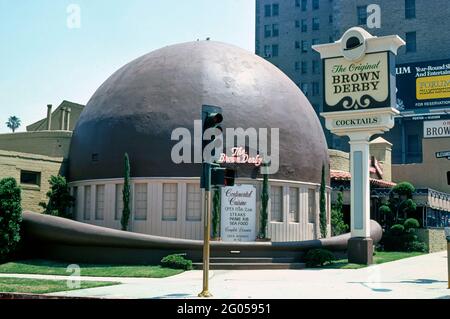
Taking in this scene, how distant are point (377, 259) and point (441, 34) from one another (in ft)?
183

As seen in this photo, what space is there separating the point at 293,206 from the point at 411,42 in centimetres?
5426

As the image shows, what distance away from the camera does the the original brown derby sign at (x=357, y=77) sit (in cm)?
2608

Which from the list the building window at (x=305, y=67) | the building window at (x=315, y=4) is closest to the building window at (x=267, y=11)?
the building window at (x=315, y=4)

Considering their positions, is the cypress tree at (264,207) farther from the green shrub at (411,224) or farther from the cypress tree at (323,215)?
the green shrub at (411,224)

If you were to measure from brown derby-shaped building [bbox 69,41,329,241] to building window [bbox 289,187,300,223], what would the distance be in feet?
0.16

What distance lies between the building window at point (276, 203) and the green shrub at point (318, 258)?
450 cm

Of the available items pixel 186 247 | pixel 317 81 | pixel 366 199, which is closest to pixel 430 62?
pixel 317 81

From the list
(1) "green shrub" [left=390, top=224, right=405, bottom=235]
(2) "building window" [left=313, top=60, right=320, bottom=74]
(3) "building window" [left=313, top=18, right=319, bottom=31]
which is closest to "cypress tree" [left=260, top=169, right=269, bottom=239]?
(1) "green shrub" [left=390, top=224, right=405, bottom=235]

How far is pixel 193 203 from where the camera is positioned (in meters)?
29.3

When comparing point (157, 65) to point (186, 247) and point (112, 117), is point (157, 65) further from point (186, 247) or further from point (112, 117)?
point (186, 247)

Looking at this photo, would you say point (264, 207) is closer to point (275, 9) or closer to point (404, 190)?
point (404, 190)

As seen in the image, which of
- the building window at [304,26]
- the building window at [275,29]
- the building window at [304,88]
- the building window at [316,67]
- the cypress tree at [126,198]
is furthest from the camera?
the building window at [275,29]

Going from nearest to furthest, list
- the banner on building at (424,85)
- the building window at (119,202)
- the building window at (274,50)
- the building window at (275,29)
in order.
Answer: the building window at (119,202)
the banner on building at (424,85)
the building window at (274,50)
the building window at (275,29)

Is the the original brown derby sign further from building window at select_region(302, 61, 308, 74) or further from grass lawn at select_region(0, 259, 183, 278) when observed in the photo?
building window at select_region(302, 61, 308, 74)
